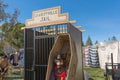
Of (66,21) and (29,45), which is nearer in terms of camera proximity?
(66,21)

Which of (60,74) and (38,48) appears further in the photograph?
(38,48)

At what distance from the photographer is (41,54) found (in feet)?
A: 17.0

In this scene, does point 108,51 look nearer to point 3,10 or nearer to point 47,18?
point 3,10

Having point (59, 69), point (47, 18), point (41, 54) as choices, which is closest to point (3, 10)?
point (47, 18)

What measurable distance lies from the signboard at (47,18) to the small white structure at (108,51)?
734 centimetres

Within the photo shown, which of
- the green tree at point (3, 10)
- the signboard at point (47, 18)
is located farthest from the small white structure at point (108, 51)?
the signboard at point (47, 18)

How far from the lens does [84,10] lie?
10250 mm

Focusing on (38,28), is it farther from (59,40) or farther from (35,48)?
(59,40)

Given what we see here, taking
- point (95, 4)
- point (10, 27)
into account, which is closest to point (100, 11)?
point (95, 4)

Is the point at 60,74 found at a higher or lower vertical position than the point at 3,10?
lower

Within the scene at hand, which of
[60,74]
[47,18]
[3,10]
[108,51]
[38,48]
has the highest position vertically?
[3,10]

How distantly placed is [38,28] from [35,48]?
62 centimetres

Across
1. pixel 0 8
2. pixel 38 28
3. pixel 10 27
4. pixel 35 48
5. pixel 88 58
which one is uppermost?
pixel 0 8

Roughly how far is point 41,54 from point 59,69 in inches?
78.0
